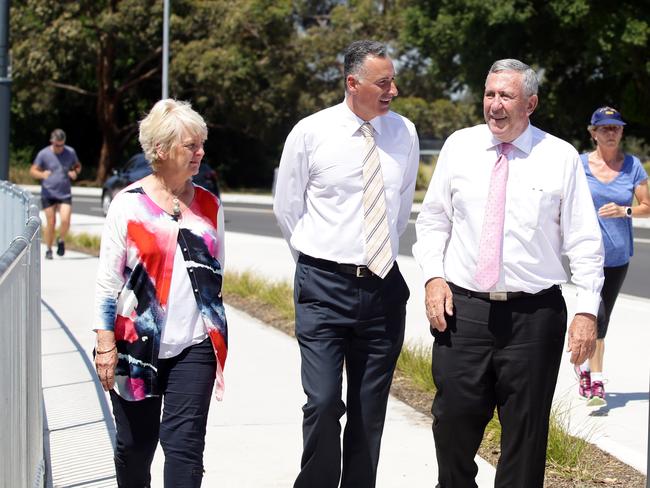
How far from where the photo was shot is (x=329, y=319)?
4.80 meters

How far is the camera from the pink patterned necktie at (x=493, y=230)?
177 inches

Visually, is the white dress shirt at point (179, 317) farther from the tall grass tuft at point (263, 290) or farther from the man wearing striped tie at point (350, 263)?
the tall grass tuft at point (263, 290)

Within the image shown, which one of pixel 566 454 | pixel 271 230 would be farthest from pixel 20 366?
pixel 271 230

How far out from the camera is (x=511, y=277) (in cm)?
452

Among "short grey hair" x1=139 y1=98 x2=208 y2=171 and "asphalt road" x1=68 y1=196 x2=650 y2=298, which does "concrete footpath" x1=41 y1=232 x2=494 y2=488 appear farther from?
"asphalt road" x1=68 y1=196 x2=650 y2=298

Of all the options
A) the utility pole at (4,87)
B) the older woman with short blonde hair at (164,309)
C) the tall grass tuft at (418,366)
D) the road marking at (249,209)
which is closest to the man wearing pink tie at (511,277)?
the older woman with short blonde hair at (164,309)

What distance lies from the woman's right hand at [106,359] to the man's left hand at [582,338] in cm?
166

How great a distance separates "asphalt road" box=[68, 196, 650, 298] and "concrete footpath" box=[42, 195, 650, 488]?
3.00 metres

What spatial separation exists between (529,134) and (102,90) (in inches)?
1782

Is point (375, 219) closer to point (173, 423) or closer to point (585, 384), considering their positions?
point (173, 423)

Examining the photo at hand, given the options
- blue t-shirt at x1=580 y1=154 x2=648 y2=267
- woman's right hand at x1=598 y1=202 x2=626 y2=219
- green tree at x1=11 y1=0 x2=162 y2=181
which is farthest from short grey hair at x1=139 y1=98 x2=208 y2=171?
green tree at x1=11 y1=0 x2=162 y2=181

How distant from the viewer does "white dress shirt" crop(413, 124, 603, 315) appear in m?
4.50

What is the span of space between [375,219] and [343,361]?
0.58 metres

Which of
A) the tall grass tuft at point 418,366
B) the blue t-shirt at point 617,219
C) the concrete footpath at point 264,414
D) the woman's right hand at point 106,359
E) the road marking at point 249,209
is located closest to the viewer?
the woman's right hand at point 106,359
